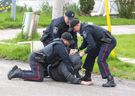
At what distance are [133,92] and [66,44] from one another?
1602mm

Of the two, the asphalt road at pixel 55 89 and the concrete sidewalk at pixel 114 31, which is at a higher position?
the asphalt road at pixel 55 89

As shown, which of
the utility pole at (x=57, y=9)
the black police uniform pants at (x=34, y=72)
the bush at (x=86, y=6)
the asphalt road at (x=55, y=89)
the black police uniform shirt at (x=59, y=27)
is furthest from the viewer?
the bush at (x=86, y=6)

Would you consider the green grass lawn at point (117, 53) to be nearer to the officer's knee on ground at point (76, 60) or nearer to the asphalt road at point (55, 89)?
the asphalt road at point (55, 89)

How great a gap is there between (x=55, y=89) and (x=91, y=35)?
1263 mm

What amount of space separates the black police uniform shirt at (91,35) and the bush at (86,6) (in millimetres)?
17446

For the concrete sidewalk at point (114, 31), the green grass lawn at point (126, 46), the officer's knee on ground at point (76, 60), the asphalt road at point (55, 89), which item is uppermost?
the officer's knee on ground at point (76, 60)

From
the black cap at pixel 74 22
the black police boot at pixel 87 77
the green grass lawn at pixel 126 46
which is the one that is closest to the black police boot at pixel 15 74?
the black police boot at pixel 87 77

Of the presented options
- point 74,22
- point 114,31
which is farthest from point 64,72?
point 114,31

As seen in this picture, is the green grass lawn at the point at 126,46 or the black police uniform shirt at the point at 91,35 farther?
the green grass lawn at the point at 126,46

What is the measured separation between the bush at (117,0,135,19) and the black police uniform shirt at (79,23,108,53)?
17220 millimetres

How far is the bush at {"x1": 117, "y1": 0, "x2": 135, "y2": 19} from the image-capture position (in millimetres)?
27922

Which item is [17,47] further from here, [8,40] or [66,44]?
[66,44]

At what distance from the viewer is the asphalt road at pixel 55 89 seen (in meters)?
9.73

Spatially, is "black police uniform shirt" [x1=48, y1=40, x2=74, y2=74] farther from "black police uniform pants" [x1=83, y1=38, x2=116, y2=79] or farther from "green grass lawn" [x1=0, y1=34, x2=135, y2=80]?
"green grass lawn" [x1=0, y1=34, x2=135, y2=80]
